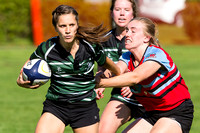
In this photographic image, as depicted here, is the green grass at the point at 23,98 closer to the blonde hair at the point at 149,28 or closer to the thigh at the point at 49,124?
the thigh at the point at 49,124

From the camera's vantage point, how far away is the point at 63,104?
5031 millimetres

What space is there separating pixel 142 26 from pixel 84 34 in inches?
27.9

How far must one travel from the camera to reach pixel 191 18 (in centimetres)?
2623

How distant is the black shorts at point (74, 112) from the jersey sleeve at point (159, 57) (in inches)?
36.4

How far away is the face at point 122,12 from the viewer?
19.9ft

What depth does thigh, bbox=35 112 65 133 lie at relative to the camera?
4857 mm

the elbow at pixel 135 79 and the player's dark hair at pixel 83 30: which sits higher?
the player's dark hair at pixel 83 30

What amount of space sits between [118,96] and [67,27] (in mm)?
1532

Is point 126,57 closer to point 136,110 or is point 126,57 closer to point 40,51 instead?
point 136,110

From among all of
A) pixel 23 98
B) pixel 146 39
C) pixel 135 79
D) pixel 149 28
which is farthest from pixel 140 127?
pixel 23 98

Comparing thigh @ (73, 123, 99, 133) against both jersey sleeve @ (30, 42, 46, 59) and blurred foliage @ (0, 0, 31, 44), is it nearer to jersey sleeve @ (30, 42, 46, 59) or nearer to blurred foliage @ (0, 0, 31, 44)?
jersey sleeve @ (30, 42, 46, 59)

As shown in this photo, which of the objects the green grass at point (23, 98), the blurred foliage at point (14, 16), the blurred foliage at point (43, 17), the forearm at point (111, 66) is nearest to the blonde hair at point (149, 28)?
the forearm at point (111, 66)

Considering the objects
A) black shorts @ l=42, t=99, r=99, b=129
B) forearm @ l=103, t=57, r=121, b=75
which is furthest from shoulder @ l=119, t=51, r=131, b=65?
black shorts @ l=42, t=99, r=99, b=129

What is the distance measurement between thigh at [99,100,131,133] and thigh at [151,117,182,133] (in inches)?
32.7
